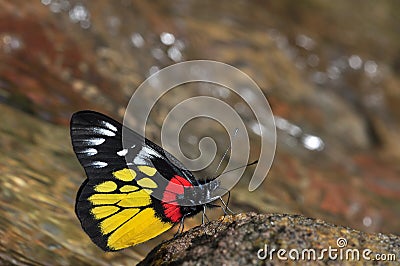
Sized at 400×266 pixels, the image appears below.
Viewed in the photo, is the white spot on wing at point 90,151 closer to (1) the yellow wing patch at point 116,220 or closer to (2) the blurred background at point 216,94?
(1) the yellow wing patch at point 116,220

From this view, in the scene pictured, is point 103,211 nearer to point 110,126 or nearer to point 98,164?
point 98,164

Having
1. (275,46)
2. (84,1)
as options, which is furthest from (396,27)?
(84,1)

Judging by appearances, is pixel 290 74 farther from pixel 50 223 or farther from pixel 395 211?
pixel 50 223

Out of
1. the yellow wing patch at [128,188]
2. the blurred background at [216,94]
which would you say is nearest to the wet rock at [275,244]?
the yellow wing patch at [128,188]

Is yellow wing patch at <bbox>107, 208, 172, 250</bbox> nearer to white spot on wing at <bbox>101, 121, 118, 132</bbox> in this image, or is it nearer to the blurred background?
white spot on wing at <bbox>101, 121, 118, 132</bbox>

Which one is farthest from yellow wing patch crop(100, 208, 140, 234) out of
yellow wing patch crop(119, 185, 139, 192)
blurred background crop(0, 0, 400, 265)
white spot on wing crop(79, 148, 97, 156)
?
blurred background crop(0, 0, 400, 265)

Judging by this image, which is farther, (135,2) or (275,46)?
(275,46)
